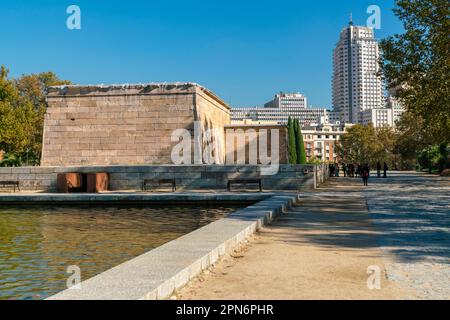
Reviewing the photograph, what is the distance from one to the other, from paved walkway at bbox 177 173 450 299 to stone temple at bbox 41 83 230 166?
1553cm

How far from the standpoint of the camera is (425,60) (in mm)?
27391

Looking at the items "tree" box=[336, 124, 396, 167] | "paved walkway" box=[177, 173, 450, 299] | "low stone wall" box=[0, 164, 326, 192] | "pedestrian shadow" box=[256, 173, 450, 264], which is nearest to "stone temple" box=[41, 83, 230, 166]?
"low stone wall" box=[0, 164, 326, 192]

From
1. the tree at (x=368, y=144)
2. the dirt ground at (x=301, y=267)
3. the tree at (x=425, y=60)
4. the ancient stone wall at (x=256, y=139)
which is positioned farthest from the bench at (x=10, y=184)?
the tree at (x=368, y=144)

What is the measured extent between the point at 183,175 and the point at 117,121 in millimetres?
6260

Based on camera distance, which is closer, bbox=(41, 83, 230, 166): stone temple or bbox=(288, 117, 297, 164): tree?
bbox=(41, 83, 230, 166): stone temple

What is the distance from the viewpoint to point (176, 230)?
11148 millimetres

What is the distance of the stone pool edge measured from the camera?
4551mm

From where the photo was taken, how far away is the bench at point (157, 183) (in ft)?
74.5

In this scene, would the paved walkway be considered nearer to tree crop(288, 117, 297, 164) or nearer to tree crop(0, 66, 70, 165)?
tree crop(288, 117, 297, 164)

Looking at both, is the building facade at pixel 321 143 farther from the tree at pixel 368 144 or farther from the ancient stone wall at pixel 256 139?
the ancient stone wall at pixel 256 139

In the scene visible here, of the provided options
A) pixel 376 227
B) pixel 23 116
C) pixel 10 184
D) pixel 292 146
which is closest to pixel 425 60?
pixel 292 146

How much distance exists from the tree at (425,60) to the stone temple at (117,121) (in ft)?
39.0

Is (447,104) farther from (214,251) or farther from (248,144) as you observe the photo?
(214,251)

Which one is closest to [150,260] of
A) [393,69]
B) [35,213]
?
[35,213]
